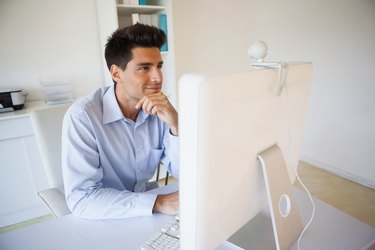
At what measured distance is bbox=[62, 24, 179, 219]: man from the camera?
87cm

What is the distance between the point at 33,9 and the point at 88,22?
437 mm

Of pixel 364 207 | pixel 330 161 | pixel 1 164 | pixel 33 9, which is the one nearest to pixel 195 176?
pixel 1 164

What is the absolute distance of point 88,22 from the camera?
2.39 m

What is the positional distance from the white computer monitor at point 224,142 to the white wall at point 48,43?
2.22m

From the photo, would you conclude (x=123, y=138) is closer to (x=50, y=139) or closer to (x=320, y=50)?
(x=50, y=139)

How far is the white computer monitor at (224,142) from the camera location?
43cm

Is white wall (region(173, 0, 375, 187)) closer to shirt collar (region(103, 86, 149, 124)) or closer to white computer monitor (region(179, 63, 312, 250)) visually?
shirt collar (region(103, 86, 149, 124))

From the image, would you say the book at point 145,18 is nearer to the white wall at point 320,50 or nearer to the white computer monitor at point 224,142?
the white wall at point 320,50

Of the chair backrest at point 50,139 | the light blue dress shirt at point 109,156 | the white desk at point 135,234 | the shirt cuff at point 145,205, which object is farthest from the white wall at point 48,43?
the shirt cuff at point 145,205

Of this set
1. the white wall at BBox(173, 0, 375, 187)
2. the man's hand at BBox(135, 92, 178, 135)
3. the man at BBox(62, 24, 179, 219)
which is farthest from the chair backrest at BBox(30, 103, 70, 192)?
the white wall at BBox(173, 0, 375, 187)

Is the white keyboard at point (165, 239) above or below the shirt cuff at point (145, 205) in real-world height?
below

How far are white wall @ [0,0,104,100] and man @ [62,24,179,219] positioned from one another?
1316 millimetres

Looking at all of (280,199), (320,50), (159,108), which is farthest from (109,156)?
(320,50)

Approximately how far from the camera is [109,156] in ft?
3.61
